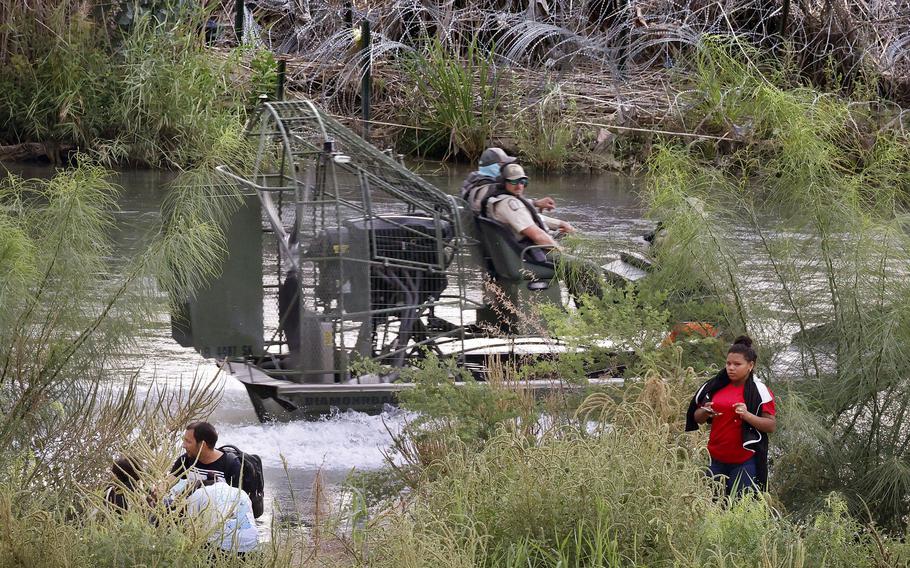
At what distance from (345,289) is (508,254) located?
1.47 metres

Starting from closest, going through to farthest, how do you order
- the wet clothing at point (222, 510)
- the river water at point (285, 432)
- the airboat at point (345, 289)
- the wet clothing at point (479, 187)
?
1. the wet clothing at point (222, 510)
2. the river water at point (285, 432)
3. the airboat at point (345, 289)
4. the wet clothing at point (479, 187)

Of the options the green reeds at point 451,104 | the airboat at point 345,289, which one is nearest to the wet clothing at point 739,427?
the airboat at point 345,289

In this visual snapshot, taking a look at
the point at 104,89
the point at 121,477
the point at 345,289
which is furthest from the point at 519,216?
the point at 104,89

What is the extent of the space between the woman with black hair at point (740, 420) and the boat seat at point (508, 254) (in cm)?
332

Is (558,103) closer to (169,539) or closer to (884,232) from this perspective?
(884,232)

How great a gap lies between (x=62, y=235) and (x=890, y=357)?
13.2ft

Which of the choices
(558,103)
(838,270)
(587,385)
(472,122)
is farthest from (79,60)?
(838,270)

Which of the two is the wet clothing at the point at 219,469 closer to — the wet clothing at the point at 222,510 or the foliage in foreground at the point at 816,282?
the wet clothing at the point at 222,510

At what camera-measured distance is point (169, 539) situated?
464 centimetres

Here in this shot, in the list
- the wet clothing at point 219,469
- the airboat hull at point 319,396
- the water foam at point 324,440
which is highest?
the wet clothing at point 219,469

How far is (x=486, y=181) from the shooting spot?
1006 centimetres

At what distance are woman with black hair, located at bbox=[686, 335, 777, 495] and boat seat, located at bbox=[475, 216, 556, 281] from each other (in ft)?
10.9

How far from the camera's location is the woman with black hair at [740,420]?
6.18 meters

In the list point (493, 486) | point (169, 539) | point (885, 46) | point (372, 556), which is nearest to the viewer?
point (169, 539)
